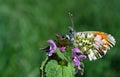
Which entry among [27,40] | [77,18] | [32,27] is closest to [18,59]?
[27,40]

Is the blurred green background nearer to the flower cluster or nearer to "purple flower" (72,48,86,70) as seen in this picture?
the flower cluster

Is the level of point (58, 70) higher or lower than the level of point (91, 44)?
lower

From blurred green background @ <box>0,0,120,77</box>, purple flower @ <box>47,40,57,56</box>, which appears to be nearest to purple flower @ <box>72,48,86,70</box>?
purple flower @ <box>47,40,57,56</box>

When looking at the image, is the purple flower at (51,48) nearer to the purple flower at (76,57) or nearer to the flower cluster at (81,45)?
the flower cluster at (81,45)

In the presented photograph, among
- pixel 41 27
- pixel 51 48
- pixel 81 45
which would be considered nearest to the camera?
pixel 51 48

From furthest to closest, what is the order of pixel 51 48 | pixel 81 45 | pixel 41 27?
1. pixel 41 27
2. pixel 81 45
3. pixel 51 48

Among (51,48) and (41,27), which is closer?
(51,48)

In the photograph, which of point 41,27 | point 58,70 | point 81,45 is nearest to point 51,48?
point 58,70

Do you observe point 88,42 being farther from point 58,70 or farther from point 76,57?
point 58,70
